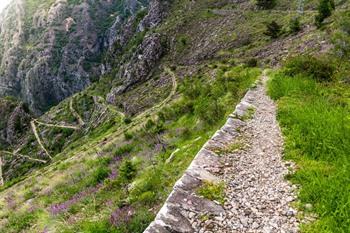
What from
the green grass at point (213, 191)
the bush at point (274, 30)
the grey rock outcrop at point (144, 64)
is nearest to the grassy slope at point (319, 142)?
the green grass at point (213, 191)

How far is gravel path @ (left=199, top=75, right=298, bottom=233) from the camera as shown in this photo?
902cm

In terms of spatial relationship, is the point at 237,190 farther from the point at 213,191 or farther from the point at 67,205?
the point at 67,205

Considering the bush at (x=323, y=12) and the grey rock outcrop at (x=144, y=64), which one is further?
the grey rock outcrop at (x=144, y=64)

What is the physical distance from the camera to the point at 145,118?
64.7m

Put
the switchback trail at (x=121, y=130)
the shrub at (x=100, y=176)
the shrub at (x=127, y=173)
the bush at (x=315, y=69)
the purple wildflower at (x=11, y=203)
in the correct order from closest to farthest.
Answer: the shrub at (x=127, y=173) < the shrub at (x=100, y=176) < the bush at (x=315, y=69) < the purple wildflower at (x=11, y=203) < the switchback trail at (x=121, y=130)

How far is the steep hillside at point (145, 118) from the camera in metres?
14.5

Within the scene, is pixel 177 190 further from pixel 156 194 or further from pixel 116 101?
pixel 116 101

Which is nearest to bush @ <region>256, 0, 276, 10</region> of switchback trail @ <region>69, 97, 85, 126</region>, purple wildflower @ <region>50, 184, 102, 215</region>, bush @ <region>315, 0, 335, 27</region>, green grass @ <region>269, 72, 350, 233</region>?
bush @ <region>315, 0, 335, 27</region>

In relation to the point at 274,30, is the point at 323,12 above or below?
above

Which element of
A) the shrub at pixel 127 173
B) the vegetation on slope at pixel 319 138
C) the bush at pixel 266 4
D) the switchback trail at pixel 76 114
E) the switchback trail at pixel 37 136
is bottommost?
the switchback trail at pixel 37 136

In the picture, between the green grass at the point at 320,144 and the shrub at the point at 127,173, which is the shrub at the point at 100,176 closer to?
the shrub at the point at 127,173

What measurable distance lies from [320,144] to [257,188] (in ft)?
10.9

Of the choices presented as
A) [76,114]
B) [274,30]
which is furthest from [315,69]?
[76,114]

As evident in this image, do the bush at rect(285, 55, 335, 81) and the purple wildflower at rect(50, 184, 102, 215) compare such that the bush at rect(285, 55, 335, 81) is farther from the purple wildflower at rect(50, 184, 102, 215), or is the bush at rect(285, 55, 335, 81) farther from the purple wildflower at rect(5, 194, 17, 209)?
the purple wildflower at rect(5, 194, 17, 209)
